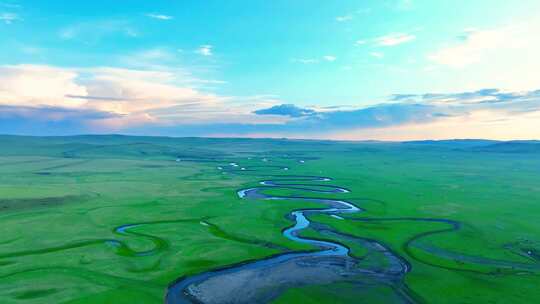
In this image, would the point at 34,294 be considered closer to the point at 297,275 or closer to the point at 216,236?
the point at 297,275

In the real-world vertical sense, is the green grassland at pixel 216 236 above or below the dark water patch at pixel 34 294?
above

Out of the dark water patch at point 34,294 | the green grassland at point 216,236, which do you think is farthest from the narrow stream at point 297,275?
the dark water patch at point 34,294

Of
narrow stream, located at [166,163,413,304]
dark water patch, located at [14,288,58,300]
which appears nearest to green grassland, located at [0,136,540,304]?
dark water patch, located at [14,288,58,300]

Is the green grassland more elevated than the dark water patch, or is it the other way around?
the green grassland

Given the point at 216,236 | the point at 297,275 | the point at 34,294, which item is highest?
the point at 216,236

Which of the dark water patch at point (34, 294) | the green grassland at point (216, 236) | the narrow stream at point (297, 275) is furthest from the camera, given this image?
the green grassland at point (216, 236)

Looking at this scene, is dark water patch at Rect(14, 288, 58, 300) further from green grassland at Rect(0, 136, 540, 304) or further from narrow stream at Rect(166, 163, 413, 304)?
narrow stream at Rect(166, 163, 413, 304)

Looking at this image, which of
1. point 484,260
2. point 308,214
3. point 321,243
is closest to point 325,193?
point 308,214

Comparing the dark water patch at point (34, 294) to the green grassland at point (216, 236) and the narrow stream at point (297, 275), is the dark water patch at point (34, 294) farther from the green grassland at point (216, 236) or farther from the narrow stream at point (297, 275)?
the narrow stream at point (297, 275)

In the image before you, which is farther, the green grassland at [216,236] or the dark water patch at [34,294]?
the green grassland at [216,236]

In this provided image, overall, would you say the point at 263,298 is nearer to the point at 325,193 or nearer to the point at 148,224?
the point at 148,224

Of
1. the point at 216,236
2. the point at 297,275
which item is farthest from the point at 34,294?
the point at 216,236
